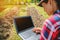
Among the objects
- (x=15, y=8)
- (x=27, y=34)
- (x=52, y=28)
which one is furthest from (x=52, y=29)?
(x=15, y=8)

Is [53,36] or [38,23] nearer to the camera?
[53,36]

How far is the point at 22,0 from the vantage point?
2729mm

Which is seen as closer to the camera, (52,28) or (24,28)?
(52,28)

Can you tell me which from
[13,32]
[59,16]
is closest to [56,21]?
[59,16]

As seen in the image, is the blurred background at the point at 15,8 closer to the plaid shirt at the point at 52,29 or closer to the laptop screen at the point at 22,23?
the laptop screen at the point at 22,23

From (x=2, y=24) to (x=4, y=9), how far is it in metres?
0.23

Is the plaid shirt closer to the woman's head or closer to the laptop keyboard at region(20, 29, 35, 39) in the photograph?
the woman's head

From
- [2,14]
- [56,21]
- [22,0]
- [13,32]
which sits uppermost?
[56,21]

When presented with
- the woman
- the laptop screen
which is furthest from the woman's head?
the laptop screen

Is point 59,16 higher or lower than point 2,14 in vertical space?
higher

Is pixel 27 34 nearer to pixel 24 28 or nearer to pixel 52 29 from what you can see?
pixel 24 28

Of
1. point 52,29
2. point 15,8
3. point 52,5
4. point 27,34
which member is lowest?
point 27,34

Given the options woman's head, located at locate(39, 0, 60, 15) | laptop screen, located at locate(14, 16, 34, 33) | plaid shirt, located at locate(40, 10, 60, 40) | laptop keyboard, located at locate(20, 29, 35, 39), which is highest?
woman's head, located at locate(39, 0, 60, 15)

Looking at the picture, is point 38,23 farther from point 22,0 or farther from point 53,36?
point 53,36
